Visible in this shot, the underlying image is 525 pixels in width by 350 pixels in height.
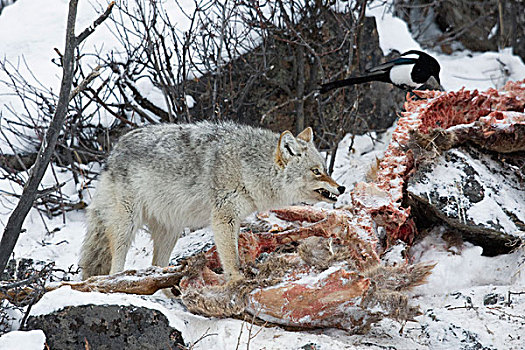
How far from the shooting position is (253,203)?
4.66 meters

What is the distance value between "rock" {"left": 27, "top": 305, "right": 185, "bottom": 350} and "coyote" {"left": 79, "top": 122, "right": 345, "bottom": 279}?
129 centimetres

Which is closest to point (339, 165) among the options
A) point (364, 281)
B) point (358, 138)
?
point (358, 138)

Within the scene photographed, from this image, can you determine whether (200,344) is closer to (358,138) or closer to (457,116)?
(457,116)

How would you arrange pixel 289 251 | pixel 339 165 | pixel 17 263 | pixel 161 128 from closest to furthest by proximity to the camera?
pixel 289 251, pixel 161 128, pixel 17 263, pixel 339 165

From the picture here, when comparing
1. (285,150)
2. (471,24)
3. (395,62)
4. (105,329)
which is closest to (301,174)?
(285,150)

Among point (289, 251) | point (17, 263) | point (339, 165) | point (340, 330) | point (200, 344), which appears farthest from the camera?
point (339, 165)

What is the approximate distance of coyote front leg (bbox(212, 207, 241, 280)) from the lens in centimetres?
433

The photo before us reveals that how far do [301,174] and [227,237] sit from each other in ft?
2.88

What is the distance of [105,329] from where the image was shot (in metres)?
3.26

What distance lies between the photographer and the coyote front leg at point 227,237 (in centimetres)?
433

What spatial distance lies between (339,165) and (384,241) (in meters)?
3.16

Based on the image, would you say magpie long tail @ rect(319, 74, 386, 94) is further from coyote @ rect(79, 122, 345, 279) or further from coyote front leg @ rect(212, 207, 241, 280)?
coyote front leg @ rect(212, 207, 241, 280)

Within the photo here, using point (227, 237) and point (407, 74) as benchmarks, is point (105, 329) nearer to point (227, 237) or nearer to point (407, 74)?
point (227, 237)

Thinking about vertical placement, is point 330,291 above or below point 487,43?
below
